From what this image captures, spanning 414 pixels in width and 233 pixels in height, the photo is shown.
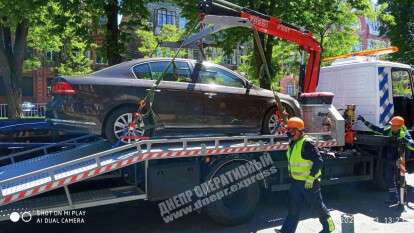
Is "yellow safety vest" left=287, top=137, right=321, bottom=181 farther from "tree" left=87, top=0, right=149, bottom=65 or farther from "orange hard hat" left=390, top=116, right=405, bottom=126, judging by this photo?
"tree" left=87, top=0, right=149, bottom=65

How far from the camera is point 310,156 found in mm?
5230

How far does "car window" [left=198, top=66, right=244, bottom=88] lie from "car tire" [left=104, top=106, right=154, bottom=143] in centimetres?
122

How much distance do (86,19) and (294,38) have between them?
6.54 m

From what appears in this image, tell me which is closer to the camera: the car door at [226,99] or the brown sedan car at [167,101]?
the brown sedan car at [167,101]

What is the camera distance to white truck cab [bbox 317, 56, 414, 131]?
8.24m

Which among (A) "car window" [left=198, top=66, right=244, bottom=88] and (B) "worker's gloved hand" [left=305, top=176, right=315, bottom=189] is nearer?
(B) "worker's gloved hand" [left=305, top=176, right=315, bottom=189]

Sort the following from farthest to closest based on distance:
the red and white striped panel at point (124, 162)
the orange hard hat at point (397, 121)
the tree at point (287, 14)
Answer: the tree at point (287, 14), the orange hard hat at point (397, 121), the red and white striped panel at point (124, 162)

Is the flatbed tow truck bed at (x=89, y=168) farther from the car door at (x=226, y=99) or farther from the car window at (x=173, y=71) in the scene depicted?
the car window at (x=173, y=71)

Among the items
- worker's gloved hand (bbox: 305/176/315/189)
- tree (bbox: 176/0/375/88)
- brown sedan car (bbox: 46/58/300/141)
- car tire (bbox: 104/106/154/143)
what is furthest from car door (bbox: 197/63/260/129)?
tree (bbox: 176/0/375/88)

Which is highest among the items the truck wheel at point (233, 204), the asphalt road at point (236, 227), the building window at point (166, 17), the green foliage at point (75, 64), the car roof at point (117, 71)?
the building window at point (166, 17)

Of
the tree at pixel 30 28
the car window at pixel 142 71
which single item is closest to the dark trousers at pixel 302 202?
the car window at pixel 142 71

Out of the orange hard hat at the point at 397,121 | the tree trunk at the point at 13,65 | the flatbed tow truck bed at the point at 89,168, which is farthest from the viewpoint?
the tree trunk at the point at 13,65

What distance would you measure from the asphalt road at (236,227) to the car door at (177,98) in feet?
4.94

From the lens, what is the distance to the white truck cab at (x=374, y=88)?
8.24 m
